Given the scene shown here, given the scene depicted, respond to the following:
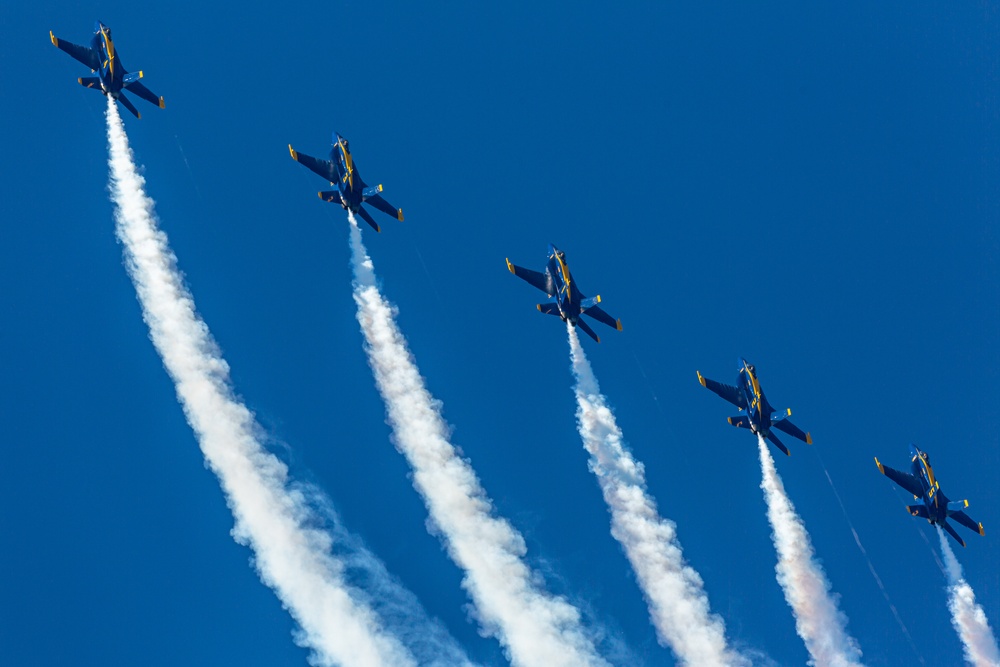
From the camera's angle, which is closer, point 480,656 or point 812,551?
point 480,656

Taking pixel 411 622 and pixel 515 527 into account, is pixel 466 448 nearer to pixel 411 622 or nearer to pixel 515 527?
pixel 515 527

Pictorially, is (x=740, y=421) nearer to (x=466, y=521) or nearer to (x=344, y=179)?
(x=466, y=521)

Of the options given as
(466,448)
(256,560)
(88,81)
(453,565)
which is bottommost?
(256,560)

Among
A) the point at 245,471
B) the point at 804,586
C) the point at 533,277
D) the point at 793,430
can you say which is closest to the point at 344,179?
the point at 533,277

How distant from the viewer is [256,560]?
90250 millimetres

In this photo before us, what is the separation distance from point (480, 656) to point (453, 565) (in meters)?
6.24

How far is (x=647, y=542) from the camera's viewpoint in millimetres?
94562

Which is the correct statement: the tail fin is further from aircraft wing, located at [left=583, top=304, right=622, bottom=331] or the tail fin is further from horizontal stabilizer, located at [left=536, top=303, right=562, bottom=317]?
aircraft wing, located at [left=583, top=304, right=622, bottom=331]

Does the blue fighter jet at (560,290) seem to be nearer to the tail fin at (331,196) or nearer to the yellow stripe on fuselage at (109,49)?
the tail fin at (331,196)

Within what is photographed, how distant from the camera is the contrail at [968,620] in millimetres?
95562

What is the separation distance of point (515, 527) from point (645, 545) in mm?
9163

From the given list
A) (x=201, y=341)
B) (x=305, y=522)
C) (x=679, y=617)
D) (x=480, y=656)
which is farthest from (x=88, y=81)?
(x=679, y=617)

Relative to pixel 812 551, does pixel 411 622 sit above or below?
below

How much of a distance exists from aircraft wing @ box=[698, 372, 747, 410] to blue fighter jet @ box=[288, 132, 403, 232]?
83.7 ft
